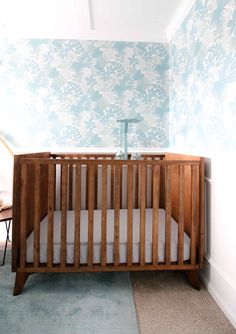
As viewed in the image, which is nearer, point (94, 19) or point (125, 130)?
point (94, 19)

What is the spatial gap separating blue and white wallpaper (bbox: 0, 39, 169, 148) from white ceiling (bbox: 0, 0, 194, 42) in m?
0.08

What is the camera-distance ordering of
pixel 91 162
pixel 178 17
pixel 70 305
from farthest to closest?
1. pixel 178 17
2. pixel 91 162
3. pixel 70 305

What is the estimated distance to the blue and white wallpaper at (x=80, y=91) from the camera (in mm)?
2615

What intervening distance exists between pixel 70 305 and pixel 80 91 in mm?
1998

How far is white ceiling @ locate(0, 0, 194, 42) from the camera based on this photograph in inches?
84.8

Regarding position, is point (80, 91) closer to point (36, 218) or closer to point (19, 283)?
point (36, 218)

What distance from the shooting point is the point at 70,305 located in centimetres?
143

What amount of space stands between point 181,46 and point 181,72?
24 cm

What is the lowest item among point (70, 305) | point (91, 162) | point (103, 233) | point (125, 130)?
point (70, 305)

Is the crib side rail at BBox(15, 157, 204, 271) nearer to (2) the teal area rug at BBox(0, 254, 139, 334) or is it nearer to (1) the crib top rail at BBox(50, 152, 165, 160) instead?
(2) the teal area rug at BBox(0, 254, 139, 334)

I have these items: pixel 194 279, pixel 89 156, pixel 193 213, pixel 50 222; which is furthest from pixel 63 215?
pixel 89 156

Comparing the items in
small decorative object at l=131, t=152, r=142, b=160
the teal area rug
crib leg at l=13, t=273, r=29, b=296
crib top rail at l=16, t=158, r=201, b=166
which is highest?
small decorative object at l=131, t=152, r=142, b=160

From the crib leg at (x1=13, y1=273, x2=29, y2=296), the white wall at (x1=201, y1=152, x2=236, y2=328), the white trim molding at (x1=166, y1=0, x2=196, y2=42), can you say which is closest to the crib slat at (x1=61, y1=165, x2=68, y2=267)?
the crib leg at (x1=13, y1=273, x2=29, y2=296)

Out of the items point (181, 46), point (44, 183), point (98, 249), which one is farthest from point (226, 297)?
point (181, 46)
